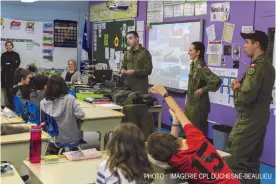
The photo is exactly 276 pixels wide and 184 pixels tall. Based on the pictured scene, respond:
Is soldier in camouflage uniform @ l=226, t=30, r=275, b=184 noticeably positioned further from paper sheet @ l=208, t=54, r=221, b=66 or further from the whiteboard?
the whiteboard

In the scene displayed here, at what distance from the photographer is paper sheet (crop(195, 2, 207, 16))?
5542 mm

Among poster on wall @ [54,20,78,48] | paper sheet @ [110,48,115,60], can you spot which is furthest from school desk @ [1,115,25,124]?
poster on wall @ [54,20,78,48]

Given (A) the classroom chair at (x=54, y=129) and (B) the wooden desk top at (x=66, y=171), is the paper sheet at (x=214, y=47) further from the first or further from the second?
(B) the wooden desk top at (x=66, y=171)

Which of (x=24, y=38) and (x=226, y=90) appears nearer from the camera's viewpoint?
(x=226, y=90)

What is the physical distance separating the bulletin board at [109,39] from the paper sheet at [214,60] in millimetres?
2395

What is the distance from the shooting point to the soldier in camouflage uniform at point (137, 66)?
5402 mm

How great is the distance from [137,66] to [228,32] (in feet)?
4.73

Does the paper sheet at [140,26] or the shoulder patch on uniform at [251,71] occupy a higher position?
the paper sheet at [140,26]

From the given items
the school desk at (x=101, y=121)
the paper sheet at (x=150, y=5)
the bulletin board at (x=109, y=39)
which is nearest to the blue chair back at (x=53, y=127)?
the school desk at (x=101, y=121)

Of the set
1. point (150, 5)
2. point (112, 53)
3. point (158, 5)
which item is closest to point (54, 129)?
point (158, 5)

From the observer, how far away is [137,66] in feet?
17.9

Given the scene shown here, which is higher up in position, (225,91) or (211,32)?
(211,32)

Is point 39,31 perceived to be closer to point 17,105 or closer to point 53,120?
point 17,105

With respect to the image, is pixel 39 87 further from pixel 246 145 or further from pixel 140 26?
pixel 140 26
